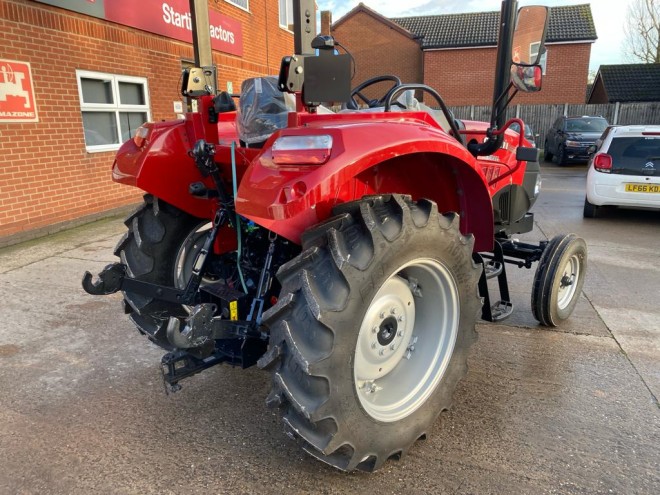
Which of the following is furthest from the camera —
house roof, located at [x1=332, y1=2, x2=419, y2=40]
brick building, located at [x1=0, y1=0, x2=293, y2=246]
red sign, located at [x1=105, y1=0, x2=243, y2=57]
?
house roof, located at [x1=332, y1=2, x2=419, y2=40]

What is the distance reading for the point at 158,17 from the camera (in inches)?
353

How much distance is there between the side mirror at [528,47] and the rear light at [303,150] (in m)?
1.35

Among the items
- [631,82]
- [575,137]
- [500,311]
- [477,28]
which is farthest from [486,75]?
[500,311]

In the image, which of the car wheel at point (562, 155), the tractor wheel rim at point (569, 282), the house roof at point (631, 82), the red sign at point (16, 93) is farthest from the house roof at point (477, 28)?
the tractor wheel rim at point (569, 282)

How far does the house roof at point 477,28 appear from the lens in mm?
26578

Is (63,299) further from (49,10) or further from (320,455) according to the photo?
(49,10)

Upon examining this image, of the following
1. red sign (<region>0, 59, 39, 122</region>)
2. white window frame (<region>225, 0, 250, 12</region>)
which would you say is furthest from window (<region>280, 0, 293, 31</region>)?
red sign (<region>0, 59, 39, 122</region>)

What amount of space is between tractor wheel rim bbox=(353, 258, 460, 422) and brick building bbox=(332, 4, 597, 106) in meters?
26.1

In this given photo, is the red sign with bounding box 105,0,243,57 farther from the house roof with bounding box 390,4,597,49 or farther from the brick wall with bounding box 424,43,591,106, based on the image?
the house roof with bounding box 390,4,597,49

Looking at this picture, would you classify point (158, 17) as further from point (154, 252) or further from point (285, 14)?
point (154, 252)

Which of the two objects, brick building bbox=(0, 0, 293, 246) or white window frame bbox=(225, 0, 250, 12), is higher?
white window frame bbox=(225, 0, 250, 12)

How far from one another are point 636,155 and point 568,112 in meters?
15.3

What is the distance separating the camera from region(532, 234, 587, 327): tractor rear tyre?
375 centimetres

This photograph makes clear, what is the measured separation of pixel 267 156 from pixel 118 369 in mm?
2155
